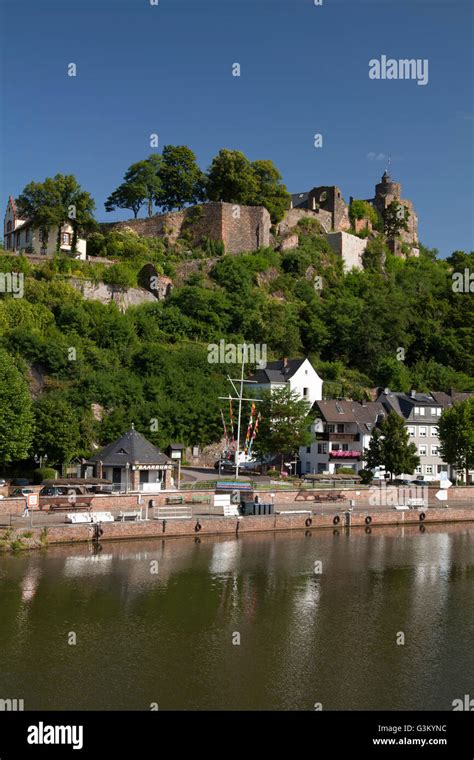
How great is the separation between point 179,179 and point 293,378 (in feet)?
83.0

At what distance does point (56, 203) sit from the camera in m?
58.4

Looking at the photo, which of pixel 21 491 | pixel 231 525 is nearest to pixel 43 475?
pixel 21 491

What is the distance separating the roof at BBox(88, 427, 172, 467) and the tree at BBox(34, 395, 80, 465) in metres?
Result: 2.20

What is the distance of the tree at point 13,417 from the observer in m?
38.2

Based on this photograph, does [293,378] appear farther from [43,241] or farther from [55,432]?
[43,241]

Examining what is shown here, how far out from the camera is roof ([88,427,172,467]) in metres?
40.1

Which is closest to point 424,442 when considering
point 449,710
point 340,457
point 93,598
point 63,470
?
point 340,457

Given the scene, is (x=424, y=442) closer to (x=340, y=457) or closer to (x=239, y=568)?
(x=340, y=457)

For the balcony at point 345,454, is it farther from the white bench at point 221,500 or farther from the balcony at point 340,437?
the white bench at point 221,500

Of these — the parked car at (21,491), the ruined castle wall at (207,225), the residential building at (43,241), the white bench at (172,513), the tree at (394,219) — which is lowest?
the white bench at (172,513)

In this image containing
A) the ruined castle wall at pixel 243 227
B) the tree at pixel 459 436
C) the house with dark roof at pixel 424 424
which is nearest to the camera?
the tree at pixel 459 436

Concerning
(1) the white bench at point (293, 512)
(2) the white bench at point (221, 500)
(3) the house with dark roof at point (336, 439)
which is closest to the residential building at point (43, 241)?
(3) the house with dark roof at point (336, 439)

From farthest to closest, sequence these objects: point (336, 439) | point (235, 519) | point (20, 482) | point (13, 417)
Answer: point (336, 439), point (20, 482), point (13, 417), point (235, 519)

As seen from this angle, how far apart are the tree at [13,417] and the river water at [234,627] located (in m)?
9.16
